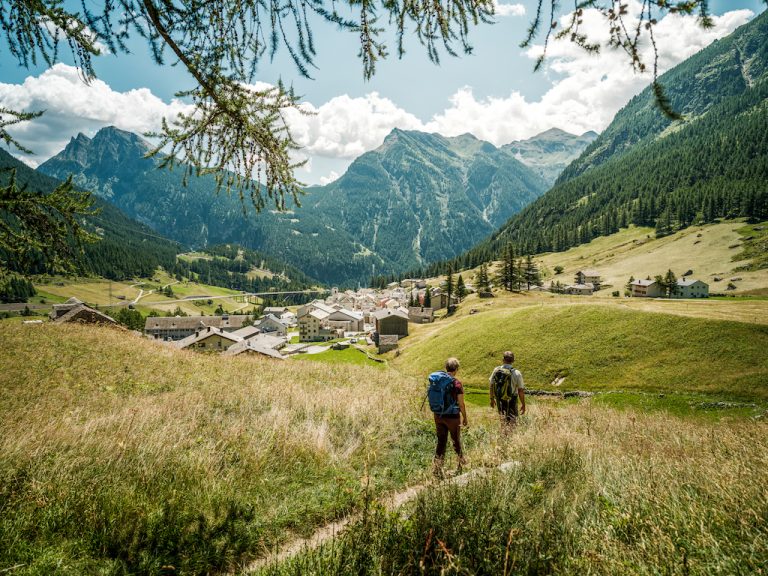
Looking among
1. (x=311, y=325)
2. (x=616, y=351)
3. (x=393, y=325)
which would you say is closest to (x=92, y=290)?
(x=311, y=325)

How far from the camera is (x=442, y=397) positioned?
7141 millimetres

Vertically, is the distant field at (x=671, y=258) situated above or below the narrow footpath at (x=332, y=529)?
above

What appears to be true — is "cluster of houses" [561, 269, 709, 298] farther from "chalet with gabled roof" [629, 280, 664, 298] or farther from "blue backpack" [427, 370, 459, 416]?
"blue backpack" [427, 370, 459, 416]

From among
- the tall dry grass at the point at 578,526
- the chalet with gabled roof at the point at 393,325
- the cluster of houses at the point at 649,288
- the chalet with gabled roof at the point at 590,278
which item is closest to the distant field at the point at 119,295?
the chalet with gabled roof at the point at 393,325

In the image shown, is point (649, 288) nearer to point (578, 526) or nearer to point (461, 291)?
point (461, 291)

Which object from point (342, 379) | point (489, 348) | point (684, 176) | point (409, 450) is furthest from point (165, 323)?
point (684, 176)

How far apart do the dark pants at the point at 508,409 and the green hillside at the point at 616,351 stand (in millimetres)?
34360

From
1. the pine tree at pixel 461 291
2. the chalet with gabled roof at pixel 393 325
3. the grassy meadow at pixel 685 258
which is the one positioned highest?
the grassy meadow at pixel 685 258

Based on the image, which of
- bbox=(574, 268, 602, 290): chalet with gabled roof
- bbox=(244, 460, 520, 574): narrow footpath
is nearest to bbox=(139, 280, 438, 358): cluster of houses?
bbox=(574, 268, 602, 290): chalet with gabled roof

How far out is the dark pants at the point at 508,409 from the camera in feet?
31.1

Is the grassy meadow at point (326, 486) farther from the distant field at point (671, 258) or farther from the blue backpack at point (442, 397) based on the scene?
the distant field at point (671, 258)

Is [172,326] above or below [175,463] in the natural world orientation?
below

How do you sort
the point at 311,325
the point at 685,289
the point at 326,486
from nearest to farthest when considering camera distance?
the point at 326,486 → the point at 685,289 → the point at 311,325

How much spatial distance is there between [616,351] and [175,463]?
47.6 metres
